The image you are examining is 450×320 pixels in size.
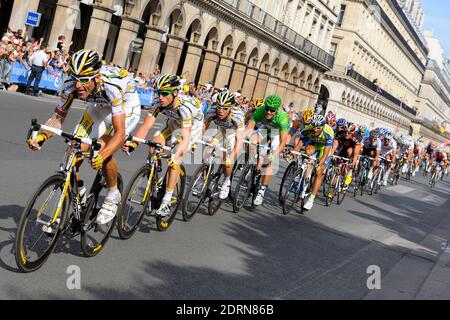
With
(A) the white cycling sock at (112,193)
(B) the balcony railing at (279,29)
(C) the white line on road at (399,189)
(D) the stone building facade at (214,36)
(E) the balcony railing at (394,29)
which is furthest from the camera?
(E) the balcony railing at (394,29)

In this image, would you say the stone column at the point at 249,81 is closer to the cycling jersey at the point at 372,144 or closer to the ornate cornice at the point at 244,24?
the ornate cornice at the point at 244,24

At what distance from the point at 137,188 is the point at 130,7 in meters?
25.6

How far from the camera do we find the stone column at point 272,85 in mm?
54219

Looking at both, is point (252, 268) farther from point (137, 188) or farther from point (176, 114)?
point (176, 114)

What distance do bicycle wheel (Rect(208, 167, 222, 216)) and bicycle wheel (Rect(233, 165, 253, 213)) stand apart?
2.27 ft

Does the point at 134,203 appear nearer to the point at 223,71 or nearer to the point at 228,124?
the point at 228,124

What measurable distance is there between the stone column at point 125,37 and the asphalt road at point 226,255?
A: 60.2ft

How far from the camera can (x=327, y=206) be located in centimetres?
1425

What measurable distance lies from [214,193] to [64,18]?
19.9m

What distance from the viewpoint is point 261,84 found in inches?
2068

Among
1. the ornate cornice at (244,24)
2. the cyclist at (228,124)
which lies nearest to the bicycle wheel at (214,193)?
the cyclist at (228,124)

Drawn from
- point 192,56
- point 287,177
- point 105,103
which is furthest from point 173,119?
point 192,56

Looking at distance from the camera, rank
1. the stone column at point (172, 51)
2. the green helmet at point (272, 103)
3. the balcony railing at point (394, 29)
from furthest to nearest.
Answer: the balcony railing at point (394, 29)
the stone column at point (172, 51)
the green helmet at point (272, 103)

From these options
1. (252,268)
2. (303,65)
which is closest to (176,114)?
(252,268)
